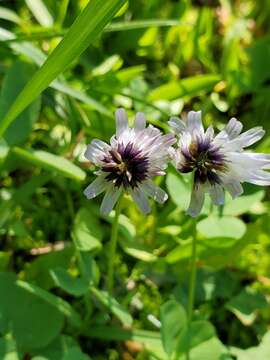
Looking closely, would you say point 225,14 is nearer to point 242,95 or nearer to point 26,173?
point 242,95

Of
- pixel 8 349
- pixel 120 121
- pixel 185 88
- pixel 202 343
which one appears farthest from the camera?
pixel 185 88

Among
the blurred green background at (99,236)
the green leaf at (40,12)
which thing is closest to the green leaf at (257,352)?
the blurred green background at (99,236)

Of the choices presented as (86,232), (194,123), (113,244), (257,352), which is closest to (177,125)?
(194,123)

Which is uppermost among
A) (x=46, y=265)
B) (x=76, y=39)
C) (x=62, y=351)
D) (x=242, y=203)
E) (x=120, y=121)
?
(x=76, y=39)

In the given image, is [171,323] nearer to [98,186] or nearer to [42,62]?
[98,186]

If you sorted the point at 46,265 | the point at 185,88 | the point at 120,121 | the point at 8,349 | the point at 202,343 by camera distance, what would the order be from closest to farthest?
the point at 120,121, the point at 8,349, the point at 202,343, the point at 46,265, the point at 185,88

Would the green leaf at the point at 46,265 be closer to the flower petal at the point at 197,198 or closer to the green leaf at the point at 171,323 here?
the green leaf at the point at 171,323
